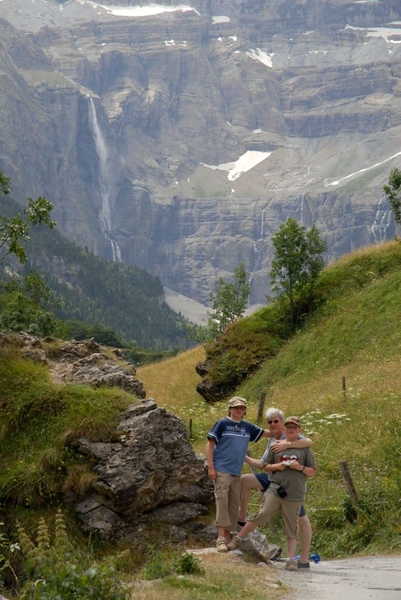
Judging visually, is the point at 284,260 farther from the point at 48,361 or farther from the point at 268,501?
the point at 268,501

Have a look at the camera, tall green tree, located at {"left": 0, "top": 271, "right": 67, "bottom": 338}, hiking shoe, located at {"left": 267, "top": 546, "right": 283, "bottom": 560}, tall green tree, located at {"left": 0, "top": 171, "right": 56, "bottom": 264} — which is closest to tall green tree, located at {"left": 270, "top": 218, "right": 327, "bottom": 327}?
tall green tree, located at {"left": 0, "top": 271, "right": 67, "bottom": 338}

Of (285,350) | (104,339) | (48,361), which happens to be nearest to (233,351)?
(285,350)

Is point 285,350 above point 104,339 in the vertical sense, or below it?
below

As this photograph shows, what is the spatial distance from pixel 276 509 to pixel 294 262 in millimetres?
34161

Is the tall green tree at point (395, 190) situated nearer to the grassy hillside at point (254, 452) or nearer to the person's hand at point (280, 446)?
the grassy hillside at point (254, 452)

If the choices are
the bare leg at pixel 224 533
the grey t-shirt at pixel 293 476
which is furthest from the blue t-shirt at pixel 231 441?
the bare leg at pixel 224 533

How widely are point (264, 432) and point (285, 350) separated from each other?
3005 cm

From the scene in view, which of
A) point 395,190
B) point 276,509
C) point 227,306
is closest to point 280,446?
point 276,509

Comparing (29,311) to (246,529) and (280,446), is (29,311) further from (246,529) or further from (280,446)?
(280,446)

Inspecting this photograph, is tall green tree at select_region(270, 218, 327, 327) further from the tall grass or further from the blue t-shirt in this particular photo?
the blue t-shirt

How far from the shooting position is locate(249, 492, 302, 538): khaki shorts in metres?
12.8

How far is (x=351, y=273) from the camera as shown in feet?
155

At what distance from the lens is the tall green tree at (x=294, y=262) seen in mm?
46125

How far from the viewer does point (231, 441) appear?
13.3m
